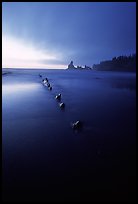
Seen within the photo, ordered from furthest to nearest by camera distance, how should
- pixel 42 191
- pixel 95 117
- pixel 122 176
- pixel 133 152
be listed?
1. pixel 95 117
2. pixel 133 152
3. pixel 122 176
4. pixel 42 191

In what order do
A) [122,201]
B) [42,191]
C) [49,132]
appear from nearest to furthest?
[122,201], [42,191], [49,132]

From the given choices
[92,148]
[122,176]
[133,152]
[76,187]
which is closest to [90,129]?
[92,148]

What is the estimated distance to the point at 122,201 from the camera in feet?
21.4

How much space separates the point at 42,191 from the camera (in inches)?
274

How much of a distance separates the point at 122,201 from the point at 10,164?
530cm

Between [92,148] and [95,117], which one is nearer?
[92,148]

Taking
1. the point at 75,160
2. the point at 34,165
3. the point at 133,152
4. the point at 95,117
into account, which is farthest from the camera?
the point at 95,117

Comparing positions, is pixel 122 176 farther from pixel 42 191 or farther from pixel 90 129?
pixel 90 129

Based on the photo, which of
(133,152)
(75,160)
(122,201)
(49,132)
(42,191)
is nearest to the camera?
(122,201)

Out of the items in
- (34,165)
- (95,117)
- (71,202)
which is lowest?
(71,202)

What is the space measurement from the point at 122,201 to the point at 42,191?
305cm

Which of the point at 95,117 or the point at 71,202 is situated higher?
the point at 95,117

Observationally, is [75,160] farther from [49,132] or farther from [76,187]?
[49,132]

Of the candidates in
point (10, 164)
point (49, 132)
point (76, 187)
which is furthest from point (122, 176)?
point (49, 132)
